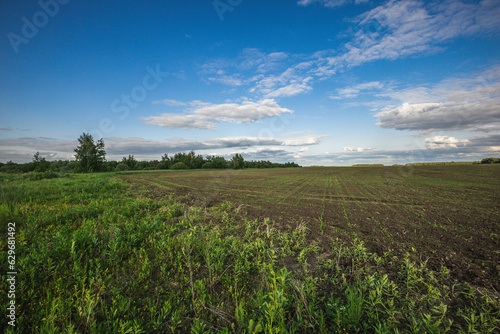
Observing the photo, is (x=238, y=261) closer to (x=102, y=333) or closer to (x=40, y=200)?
(x=102, y=333)

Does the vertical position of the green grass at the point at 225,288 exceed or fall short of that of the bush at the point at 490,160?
it falls short

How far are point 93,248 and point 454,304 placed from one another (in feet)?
29.9

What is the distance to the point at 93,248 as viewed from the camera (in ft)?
18.4

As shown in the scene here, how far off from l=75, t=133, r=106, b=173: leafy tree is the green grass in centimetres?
6733

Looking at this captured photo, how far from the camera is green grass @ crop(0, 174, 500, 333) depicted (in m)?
3.14

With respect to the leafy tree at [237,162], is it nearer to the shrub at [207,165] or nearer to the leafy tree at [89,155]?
the shrub at [207,165]

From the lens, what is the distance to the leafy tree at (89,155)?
194 ft

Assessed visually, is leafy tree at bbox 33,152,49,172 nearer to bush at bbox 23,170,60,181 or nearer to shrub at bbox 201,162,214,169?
bush at bbox 23,170,60,181

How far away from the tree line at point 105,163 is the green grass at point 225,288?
3485cm

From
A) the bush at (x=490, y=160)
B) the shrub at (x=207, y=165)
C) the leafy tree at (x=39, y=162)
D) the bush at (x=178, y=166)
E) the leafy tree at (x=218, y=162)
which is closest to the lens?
the leafy tree at (x=39, y=162)

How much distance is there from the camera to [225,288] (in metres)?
4.21

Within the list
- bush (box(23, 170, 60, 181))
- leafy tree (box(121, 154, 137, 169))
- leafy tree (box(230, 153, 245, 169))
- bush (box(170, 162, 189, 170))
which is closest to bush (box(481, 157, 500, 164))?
leafy tree (box(230, 153, 245, 169))

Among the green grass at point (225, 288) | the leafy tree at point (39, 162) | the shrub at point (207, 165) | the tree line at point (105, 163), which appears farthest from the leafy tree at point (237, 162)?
the green grass at point (225, 288)

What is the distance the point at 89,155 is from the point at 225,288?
75931 mm
